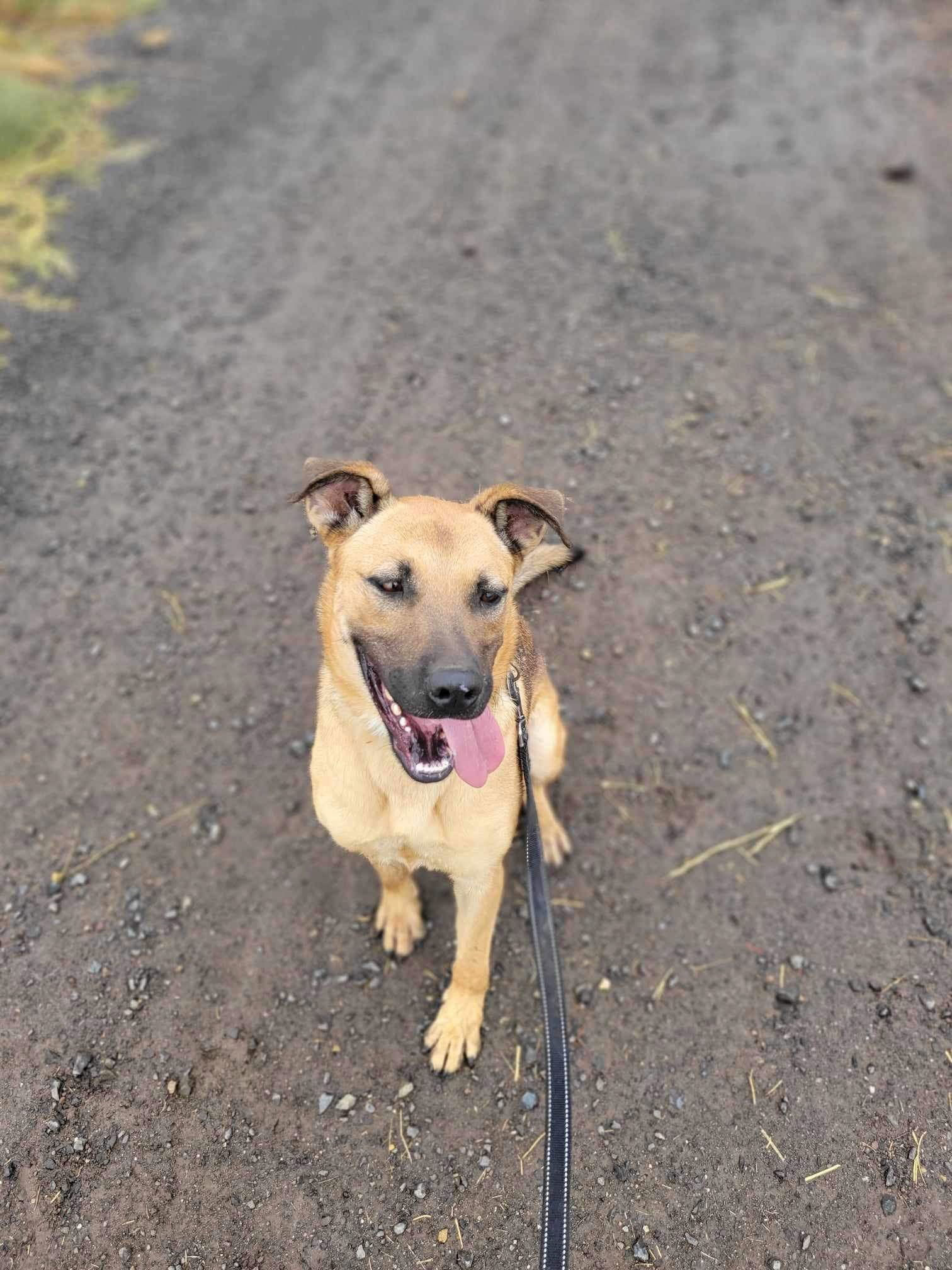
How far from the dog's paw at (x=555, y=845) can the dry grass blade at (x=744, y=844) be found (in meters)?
0.63

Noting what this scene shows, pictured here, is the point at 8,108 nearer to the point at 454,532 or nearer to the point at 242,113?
the point at 242,113

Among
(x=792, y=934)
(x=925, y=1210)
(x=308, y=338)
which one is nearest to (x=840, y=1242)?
(x=925, y=1210)

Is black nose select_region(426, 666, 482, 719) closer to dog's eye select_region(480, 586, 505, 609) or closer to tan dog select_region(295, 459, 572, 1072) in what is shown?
tan dog select_region(295, 459, 572, 1072)

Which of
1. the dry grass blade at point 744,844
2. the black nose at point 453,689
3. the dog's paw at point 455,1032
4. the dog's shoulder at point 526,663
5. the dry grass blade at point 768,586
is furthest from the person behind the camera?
the dry grass blade at point 768,586

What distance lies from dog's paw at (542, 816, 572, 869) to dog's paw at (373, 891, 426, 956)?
0.85m

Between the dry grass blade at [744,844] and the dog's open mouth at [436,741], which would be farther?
the dry grass blade at [744,844]

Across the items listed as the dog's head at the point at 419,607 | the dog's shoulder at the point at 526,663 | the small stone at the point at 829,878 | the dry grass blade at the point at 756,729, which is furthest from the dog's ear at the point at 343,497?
the small stone at the point at 829,878

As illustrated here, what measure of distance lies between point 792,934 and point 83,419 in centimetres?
665

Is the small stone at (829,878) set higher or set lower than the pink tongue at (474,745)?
lower

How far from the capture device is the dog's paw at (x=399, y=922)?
433 cm

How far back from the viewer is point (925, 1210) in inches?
143

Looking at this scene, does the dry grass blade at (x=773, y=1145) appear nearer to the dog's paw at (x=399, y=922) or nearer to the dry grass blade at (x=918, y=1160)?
the dry grass blade at (x=918, y=1160)

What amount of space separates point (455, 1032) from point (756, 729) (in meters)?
2.65

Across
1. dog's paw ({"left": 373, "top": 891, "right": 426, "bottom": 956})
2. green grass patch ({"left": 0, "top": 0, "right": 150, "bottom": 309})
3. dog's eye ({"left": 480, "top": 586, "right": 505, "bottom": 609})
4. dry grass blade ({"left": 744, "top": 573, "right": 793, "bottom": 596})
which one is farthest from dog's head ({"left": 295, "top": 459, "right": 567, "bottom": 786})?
green grass patch ({"left": 0, "top": 0, "right": 150, "bottom": 309})
